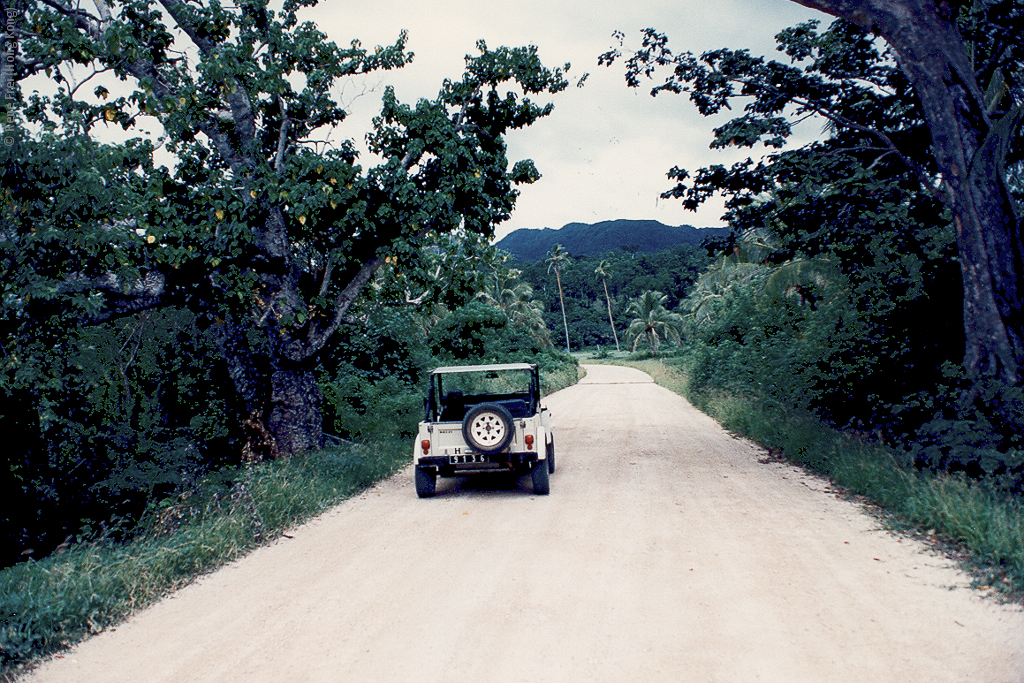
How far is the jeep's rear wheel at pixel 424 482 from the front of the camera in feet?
29.3

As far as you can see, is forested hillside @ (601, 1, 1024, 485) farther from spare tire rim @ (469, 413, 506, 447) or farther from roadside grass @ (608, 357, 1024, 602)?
spare tire rim @ (469, 413, 506, 447)

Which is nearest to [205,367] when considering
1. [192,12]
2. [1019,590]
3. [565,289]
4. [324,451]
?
[324,451]

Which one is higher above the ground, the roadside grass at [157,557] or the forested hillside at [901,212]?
the forested hillside at [901,212]

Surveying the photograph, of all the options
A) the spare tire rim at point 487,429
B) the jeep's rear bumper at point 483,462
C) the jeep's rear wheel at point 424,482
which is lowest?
the jeep's rear wheel at point 424,482

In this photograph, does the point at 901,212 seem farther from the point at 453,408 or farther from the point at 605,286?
the point at 605,286

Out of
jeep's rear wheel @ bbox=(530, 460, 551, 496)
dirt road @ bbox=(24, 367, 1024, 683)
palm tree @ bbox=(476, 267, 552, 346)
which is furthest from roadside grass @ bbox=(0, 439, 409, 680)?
palm tree @ bbox=(476, 267, 552, 346)

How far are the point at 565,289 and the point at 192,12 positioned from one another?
10169 cm

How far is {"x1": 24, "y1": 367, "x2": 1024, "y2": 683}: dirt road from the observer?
3871mm

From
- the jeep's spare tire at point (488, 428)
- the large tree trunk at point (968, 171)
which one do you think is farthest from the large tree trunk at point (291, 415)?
the large tree trunk at point (968, 171)

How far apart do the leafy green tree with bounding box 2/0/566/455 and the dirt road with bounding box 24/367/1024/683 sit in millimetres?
3825

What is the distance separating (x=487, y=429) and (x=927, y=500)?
4.84m

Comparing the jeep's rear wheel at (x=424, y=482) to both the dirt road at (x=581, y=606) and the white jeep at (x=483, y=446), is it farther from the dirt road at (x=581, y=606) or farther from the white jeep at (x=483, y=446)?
the dirt road at (x=581, y=606)

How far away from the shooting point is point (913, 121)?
11.2m

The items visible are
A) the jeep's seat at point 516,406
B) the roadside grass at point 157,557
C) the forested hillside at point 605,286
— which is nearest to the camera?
the roadside grass at point 157,557
